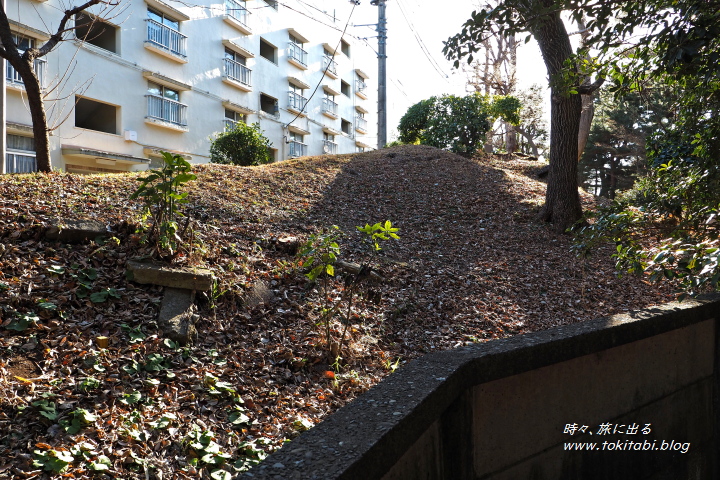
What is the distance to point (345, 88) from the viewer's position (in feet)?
118

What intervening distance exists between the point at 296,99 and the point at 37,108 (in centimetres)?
2060

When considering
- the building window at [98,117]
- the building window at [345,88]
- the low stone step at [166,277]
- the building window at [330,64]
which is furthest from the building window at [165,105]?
the building window at [345,88]

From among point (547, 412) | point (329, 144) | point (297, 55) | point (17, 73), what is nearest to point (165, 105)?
point (17, 73)

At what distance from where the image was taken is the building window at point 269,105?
24516 mm

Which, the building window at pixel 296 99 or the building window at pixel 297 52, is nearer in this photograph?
the building window at pixel 296 99

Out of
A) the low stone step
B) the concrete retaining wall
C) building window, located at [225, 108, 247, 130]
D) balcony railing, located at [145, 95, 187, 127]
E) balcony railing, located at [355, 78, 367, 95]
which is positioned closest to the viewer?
the concrete retaining wall

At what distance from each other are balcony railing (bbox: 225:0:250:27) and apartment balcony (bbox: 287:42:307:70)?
14.0 feet

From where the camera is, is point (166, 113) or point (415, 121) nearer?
point (166, 113)

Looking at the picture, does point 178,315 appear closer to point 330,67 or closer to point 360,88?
point 330,67

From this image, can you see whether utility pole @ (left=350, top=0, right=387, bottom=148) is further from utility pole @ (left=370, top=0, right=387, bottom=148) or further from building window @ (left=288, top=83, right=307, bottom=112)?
building window @ (left=288, top=83, right=307, bottom=112)

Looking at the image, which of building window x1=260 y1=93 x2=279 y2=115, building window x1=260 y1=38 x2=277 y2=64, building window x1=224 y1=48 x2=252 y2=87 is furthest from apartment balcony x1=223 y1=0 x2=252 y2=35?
building window x1=260 y1=93 x2=279 y2=115

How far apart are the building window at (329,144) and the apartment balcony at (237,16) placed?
9519mm

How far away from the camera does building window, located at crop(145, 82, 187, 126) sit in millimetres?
16516

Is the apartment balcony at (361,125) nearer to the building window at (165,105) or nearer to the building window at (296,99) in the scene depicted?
the building window at (296,99)
